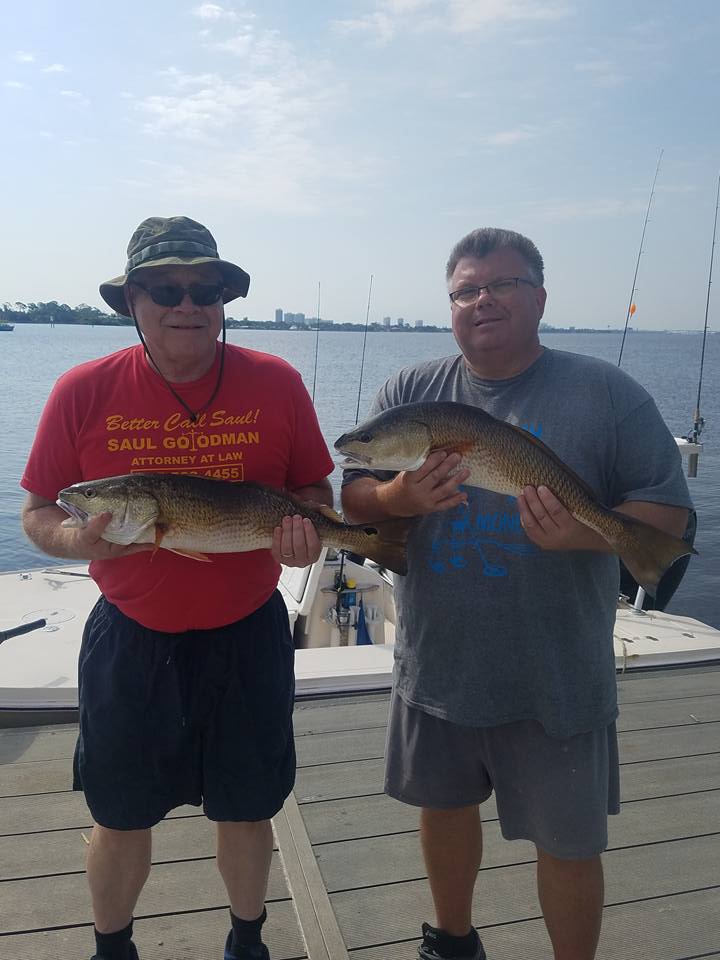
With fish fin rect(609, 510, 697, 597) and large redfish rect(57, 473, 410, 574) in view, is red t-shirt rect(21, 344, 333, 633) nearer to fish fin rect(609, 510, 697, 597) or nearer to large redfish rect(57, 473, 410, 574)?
large redfish rect(57, 473, 410, 574)

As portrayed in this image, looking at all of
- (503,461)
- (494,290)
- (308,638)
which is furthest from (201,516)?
(308,638)

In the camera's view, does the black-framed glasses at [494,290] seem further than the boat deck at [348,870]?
No

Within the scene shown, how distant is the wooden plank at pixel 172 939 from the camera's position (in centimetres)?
269

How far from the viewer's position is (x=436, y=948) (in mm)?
2643

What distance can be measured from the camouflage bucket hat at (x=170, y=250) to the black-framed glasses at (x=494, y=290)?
0.83 metres

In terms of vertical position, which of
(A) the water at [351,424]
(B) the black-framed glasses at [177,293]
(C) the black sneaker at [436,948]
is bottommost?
(A) the water at [351,424]

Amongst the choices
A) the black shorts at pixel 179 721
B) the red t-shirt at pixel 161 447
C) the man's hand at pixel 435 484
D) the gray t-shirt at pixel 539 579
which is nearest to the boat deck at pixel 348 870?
the black shorts at pixel 179 721

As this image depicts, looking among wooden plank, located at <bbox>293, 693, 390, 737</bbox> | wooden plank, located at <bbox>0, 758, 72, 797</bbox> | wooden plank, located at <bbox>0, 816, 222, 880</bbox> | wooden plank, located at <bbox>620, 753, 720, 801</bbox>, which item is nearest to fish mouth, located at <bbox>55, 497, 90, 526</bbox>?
wooden plank, located at <bbox>0, 816, 222, 880</bbox>

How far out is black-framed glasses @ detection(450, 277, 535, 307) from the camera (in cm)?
247

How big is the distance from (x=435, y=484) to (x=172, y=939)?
2066 millimetres

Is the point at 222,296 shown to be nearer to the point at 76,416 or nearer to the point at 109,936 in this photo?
the point at 76,416

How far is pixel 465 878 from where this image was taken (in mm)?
2607

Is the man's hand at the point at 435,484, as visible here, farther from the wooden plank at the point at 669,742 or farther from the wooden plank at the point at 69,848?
the wooden plank at the point at 669,742

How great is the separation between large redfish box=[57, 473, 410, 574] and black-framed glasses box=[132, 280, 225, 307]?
2.00 feet
